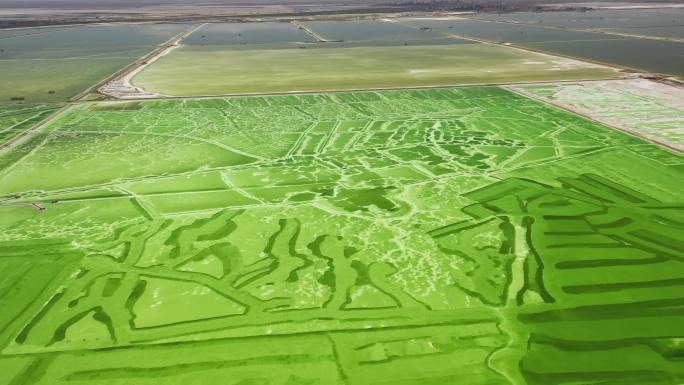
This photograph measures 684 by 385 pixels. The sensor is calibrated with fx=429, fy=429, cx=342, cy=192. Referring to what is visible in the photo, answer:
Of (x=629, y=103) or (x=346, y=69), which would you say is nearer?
(x=629, y=103)

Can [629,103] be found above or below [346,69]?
below

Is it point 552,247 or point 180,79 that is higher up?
point 180,79

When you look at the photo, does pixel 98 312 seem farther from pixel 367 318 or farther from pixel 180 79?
pixel 180 79

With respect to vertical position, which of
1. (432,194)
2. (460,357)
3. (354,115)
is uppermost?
(354,115)

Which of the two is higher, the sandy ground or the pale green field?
the pale green field

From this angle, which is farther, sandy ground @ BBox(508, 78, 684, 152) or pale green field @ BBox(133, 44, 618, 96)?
pale green field @ BBox(133, 44, 618, 96)

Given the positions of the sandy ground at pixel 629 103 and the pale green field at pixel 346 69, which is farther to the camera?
the pale green field at pixel 346 69

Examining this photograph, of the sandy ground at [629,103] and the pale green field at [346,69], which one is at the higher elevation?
the pale green field at [346,69]

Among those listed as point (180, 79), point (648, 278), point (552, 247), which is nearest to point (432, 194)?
point (552, 247)
